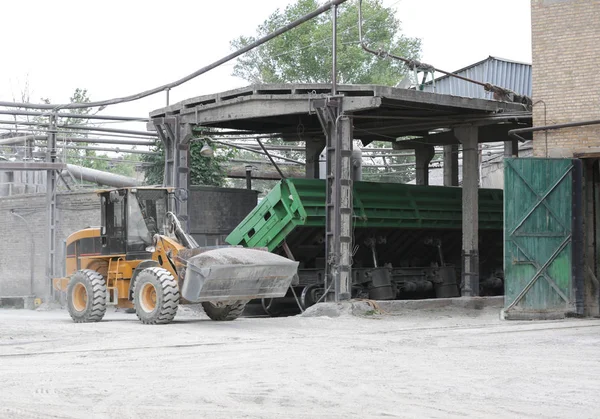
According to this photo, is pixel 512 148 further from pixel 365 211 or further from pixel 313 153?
pixel 365 211

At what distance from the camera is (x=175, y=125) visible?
24.5 meters

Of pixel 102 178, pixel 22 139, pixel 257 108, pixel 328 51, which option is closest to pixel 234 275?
pixel 257 108

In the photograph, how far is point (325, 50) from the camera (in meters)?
51.5

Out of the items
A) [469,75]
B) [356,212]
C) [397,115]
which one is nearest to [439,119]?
[397,115]

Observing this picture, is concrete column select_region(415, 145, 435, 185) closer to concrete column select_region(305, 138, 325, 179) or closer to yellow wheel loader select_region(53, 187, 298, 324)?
concrete column select_region(305, 138, 325, 179)

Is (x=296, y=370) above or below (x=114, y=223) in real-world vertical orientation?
below

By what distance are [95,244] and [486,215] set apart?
12579 mm

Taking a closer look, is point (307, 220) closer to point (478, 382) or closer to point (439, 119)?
point (439, 119)

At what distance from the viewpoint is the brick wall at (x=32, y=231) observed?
2747 cm

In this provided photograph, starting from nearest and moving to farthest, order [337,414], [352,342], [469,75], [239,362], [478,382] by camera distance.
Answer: [337,414]
[478,382]
[239,362]
[352,342]
[469,75]

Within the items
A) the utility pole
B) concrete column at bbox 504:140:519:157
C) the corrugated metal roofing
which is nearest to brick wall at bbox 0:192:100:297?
the utility pole

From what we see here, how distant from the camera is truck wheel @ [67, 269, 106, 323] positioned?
18.9 metres

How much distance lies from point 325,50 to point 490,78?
1756 cm

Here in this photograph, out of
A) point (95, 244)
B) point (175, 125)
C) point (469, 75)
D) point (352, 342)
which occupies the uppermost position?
point (469, 75)
